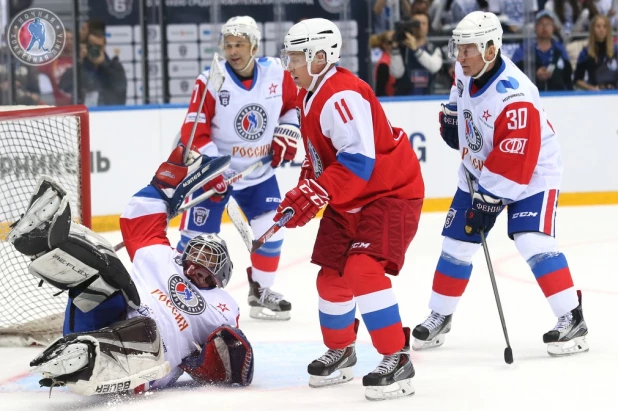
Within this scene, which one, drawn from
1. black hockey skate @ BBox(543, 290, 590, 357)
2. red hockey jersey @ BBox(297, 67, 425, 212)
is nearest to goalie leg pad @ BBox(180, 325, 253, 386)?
red hockey jersey @ BBox(297, 67, 425, 212)

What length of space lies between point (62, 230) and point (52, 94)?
14.4 ft

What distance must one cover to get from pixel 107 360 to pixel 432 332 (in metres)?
1.34

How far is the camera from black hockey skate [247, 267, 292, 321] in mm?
4664

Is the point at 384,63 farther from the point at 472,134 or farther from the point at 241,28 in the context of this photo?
the point at 472,134

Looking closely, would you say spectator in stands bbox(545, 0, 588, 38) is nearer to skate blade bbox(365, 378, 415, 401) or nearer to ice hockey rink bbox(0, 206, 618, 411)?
ice hockey rink bbox(0, 206, 618, 411)

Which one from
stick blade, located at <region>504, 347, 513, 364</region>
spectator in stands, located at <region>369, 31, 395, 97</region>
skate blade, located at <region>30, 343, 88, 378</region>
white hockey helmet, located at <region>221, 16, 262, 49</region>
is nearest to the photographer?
skate blade, located at <region>30, 343, 88, 378</region>

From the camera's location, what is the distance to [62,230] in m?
2.96

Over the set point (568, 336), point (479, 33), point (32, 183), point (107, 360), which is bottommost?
point (568, 336)

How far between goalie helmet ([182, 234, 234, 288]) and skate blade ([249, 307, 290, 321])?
130 cm

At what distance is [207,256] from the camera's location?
334cm

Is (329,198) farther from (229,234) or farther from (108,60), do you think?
(108,60)

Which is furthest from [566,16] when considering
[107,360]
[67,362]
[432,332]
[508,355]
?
[67,362]

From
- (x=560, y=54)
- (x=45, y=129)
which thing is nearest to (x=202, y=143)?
(x=45, y=129)

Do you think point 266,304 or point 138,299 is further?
point 266,304
